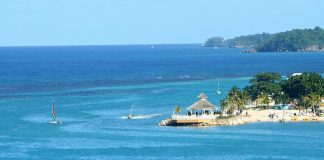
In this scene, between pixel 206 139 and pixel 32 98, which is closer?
A: pixel 206 139

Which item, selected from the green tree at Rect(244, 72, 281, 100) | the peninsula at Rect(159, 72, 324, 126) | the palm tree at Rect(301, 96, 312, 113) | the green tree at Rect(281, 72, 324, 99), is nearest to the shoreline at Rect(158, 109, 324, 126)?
the peninsula at Rect(159, 72, 324, 126)

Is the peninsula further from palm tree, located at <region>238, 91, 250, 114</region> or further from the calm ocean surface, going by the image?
the calm ocean surface

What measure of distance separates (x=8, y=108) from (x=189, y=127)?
27705 millimetres

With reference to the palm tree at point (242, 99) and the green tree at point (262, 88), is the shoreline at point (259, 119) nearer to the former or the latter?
the palm tree at point (242, 99)

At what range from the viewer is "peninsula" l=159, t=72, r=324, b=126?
86.2m

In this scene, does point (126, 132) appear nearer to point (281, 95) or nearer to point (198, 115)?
point (198, 115)

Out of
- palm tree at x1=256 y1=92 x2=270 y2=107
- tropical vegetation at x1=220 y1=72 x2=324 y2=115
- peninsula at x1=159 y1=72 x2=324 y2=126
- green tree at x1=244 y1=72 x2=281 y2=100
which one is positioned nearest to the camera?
peninsula at x1=159 y1=72 x2=324 y2=126

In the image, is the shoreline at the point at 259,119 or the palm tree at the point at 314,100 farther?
the palm tree at the point at 314,100

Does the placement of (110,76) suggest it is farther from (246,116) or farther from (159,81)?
(246,116)

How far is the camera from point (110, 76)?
172m

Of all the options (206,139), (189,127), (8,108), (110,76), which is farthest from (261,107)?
(110,76)

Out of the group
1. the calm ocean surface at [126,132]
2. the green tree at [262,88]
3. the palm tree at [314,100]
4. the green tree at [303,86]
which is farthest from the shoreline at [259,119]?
the green tree at [262,88]

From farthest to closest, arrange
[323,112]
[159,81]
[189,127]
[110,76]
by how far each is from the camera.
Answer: [110,76] → [159,81] → [323,112] → [189,127]

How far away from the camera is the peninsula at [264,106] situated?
283 feet
